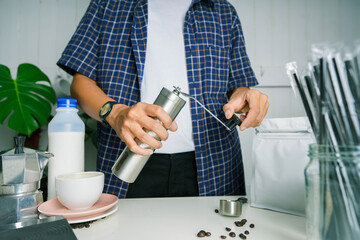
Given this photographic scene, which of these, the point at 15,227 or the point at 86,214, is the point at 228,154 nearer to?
the point at 86,214

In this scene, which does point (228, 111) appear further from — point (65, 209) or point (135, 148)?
point (65, 209)

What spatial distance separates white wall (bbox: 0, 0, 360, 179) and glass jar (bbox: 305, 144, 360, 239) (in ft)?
5.12

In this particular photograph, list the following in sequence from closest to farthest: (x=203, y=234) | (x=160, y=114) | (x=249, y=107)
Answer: (x=203, y=234), (x=160, y=114), (x=249, y=107)

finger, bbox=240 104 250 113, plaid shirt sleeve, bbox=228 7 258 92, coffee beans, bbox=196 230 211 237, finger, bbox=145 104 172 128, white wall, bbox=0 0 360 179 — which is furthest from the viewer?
white wall, bbox=0 0 360 179

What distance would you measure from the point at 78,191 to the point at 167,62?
2.28 feet

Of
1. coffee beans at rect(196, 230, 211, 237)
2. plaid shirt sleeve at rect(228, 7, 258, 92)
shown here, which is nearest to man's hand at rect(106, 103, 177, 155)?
coffee beans at rect(196, 230, 211, 237)

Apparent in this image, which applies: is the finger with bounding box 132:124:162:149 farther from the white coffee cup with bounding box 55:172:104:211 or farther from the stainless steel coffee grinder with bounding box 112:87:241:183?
the white coffee cup with bounding box 55:172:104:211

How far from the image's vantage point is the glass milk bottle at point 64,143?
2.35 ft

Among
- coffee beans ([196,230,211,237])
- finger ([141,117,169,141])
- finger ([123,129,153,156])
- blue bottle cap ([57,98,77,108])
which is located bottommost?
coffee beans ([196,230,211,237])

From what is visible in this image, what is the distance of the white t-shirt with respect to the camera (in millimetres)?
Result: 1069

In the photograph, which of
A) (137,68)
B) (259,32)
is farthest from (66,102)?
(259,32)

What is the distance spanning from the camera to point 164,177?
106cm

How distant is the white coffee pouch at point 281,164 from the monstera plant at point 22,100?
126 centimetres

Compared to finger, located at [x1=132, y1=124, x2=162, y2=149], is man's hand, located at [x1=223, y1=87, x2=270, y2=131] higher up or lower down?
higher up
